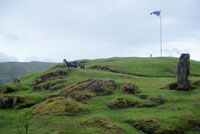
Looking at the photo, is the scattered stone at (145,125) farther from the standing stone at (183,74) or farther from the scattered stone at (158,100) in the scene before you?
the standing stone at (183,74)

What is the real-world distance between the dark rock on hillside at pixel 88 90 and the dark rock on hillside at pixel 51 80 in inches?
364

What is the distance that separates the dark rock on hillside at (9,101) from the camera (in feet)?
135

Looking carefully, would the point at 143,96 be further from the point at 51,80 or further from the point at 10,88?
the point at 10,88

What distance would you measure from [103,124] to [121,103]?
330 inches

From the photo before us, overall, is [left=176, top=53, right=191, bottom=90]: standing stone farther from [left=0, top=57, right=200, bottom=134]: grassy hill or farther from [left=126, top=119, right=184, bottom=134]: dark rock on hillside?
[left=126, top=119, right=184, bottom=134]: dark rock on hillside

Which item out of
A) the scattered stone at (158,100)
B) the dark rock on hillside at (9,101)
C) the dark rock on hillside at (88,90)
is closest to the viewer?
the scattered stone at (158,100)

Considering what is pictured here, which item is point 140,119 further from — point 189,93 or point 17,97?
point 17,97

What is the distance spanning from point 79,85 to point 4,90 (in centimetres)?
2328

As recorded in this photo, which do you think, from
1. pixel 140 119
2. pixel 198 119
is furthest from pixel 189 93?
pixel 140 119

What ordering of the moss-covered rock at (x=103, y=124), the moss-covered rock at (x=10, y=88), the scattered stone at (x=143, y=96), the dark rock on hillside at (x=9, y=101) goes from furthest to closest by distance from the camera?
the moss-covered rock at (x=10, y=88), the dark rock on hillside at (x=9, y=101), the scattered stone at (x=143, y=96), the moss-covered rock at (x=103, y=124)

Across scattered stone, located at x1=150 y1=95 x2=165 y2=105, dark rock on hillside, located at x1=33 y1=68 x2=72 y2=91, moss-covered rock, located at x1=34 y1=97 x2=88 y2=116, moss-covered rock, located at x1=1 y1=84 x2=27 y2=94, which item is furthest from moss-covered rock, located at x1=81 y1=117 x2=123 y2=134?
moss-covered rock, located at x1=1 y1=84 x2=27 y2=94

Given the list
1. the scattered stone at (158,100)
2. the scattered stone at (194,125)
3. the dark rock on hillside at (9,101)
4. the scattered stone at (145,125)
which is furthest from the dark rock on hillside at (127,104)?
the dark rock on hillside at (9,101)

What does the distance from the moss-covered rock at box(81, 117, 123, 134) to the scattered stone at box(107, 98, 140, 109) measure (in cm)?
612

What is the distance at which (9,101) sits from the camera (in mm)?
41531
